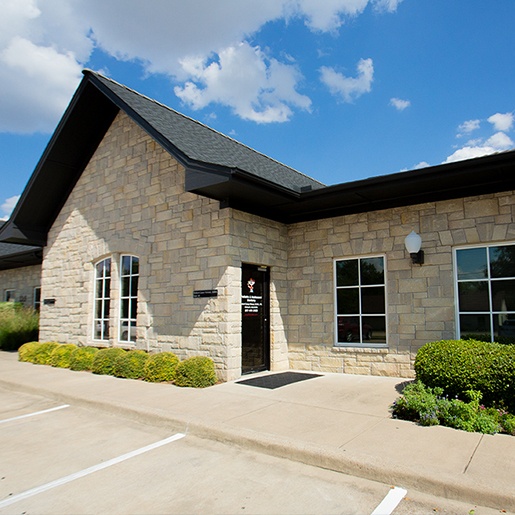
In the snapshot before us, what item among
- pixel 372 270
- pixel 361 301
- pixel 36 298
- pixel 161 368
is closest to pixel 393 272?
Answer: pixel 372 270

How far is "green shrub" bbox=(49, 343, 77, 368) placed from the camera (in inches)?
453

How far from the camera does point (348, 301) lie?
32.6 feet

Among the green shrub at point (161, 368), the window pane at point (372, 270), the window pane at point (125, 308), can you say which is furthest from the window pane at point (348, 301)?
the window pane at point (125, 308)

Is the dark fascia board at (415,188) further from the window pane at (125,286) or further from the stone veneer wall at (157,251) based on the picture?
the window pane at (125,286)

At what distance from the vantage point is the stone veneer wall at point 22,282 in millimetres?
18094

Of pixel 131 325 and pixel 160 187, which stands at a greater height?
pixel 160 187

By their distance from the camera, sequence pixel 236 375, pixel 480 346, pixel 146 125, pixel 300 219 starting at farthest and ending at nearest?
pixel 300 219 → pixel 146 125 → pixel 236 375 → pixel 480 346

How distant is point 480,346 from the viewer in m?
6.75

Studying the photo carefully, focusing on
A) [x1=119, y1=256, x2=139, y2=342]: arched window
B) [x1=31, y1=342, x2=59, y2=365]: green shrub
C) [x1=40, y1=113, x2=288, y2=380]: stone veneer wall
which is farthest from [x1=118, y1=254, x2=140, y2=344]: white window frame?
[x1=31, y1=342, x2=59, y2=365]: green shrub

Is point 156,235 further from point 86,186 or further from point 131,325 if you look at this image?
point 86,186

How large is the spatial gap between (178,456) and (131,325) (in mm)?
6650

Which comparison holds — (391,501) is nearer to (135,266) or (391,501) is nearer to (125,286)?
(135,266)

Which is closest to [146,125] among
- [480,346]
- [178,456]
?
[178,456]

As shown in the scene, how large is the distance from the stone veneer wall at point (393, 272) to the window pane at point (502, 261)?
214mm
